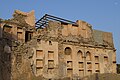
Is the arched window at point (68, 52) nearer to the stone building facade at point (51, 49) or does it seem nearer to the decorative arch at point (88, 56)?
the stone building facade at point (51, 49)

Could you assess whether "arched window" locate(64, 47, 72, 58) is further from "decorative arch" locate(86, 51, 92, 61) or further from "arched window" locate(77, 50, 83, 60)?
"decorative arch" locate(86, 51, 92, 61)

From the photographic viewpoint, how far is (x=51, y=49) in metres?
20.7

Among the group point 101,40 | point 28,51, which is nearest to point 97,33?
point 101,40

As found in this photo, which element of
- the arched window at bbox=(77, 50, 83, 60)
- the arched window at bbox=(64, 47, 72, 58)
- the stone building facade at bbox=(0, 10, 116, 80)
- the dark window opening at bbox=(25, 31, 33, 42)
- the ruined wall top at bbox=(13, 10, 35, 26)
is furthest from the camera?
the arched window at bbox=(77, 50, 83, 60)

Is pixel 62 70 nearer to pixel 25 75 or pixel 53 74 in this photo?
pixel 53 74

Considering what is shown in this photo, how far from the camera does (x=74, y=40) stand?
2308 centimetres

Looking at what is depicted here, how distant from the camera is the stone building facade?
→ 1884 centimetres

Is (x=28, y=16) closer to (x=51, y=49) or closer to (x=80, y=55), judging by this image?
(x=51, y=49)

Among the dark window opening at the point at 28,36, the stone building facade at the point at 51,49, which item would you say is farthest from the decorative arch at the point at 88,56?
the dark window opening at the point at 28,36

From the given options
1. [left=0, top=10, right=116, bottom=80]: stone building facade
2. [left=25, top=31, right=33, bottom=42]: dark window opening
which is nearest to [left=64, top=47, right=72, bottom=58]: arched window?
[left=0, top=10, right=116, bottom=80]: stone building facade

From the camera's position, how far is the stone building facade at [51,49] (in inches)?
742

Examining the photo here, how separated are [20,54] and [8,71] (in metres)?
1.88

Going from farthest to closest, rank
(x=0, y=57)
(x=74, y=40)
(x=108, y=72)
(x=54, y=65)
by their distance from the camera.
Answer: (x=108, y=72), (x=74, y=40), (x=54, y=65), (x=0, y=57)

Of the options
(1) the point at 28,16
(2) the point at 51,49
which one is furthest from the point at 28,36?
(2) the point at 51,49
